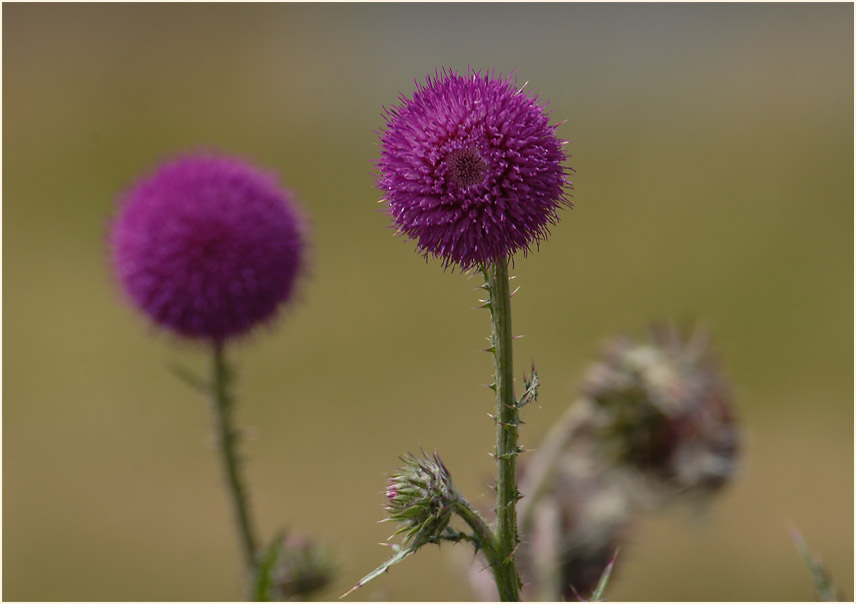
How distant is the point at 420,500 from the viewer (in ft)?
4.47

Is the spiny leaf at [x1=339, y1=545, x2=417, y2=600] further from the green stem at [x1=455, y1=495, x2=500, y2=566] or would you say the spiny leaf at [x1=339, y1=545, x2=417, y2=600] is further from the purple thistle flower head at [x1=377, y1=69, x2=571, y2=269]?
the purple thistle flower head at [x1=377, y1=69, x2=571, y2=269]

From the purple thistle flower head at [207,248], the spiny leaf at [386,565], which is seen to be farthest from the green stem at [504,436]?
the purple thistle flower head at [207,248]

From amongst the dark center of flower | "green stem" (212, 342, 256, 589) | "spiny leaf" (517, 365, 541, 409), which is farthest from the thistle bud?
"green stem" (212, 342, 256, 589)

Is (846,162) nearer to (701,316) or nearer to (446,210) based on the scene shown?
(701,316)

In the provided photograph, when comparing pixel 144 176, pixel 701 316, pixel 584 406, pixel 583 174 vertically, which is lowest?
pixel 584 406

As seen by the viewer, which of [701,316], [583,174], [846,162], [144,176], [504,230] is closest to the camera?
[504,230]

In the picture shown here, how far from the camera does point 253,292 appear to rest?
242cm

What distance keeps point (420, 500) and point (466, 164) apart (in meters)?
0.56

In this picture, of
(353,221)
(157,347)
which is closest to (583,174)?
(353,221)

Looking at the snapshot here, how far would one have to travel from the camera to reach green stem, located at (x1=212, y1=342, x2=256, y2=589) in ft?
7.22

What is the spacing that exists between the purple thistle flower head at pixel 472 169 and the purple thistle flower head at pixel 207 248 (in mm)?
1086

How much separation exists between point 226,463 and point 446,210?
1.29 meters

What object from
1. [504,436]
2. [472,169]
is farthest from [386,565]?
[472,169]

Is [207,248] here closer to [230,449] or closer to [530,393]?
[230,449]
